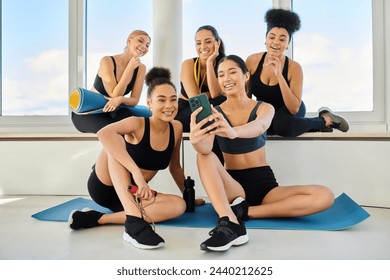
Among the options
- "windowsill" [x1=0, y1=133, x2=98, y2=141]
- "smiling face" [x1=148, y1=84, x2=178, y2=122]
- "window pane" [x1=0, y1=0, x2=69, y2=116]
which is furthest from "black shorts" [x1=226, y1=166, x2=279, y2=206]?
"window pane" [x1=0, y1=0, x2=69, y2=116]

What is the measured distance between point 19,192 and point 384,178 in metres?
2.63

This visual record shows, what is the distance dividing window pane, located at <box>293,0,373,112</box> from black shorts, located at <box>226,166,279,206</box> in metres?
1.61

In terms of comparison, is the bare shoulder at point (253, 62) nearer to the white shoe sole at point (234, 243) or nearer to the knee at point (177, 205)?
the knee at point (177, 205)

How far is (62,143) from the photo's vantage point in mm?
3045

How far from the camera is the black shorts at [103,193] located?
6.49ft

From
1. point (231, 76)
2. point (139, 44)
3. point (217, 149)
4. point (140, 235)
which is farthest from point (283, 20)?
point (140, 235)

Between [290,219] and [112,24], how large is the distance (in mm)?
2614

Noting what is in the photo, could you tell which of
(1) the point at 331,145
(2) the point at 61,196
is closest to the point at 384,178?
(1) the point at 331,145

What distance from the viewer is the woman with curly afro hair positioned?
2354 millimetres

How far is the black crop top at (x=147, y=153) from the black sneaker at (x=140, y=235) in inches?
13.7

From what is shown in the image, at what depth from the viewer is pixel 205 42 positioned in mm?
2506

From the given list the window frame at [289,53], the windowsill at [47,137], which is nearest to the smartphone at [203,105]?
the windowsill at [47,137]

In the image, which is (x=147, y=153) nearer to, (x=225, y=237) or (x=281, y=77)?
(x=225, y=237)

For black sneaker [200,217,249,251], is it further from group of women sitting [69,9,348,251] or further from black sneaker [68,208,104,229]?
black sneaker [68,208,104,229]
